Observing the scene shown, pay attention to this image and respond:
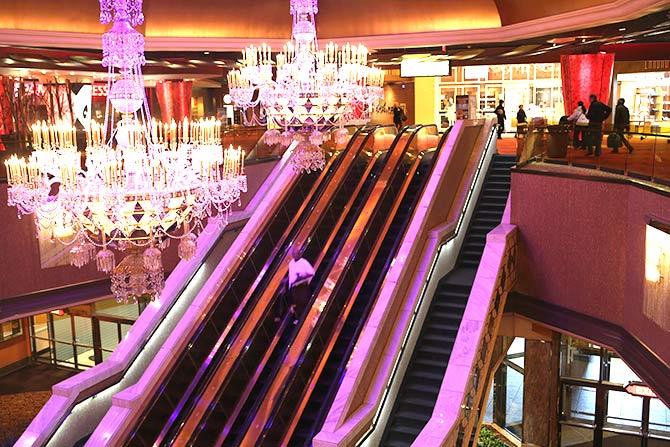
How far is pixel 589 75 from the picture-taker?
15.1 meters

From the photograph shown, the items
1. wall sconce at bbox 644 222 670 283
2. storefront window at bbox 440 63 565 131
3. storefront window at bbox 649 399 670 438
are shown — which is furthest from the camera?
storefront window at bbox 440 63 565 131

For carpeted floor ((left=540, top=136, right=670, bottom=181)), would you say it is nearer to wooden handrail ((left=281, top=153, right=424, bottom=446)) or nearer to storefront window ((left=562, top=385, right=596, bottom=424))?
wooden handrail ((left=281, top=153, right=424, bottom=446))

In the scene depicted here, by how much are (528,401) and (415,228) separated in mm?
4543

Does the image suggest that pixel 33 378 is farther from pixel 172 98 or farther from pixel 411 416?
pixel 411 416

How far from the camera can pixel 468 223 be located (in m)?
11.3

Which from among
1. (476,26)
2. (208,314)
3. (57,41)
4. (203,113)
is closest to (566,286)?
(208,314)

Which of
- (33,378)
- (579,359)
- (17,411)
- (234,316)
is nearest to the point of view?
(234,316)

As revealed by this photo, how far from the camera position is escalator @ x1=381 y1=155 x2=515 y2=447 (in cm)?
827

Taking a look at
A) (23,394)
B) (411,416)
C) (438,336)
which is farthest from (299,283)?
(23,394)

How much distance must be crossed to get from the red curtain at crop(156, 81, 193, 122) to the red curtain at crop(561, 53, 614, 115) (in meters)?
9.63

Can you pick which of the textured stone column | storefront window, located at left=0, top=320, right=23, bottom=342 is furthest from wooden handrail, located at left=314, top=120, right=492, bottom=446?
storefront window, located at left=0, top=320, right=23, bottom=342

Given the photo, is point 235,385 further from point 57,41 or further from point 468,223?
point 57,41

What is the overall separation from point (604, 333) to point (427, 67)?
29.6ft

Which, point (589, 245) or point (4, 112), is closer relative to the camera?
point (589, 245)
